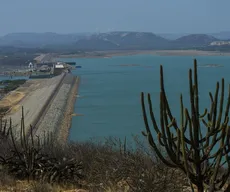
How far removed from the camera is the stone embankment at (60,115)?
25516mm

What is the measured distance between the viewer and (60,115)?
31.5 m

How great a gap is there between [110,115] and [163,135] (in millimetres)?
26494

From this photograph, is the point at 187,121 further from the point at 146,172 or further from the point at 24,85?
the point at 24,85

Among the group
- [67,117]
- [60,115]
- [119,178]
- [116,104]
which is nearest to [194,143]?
[119,178]

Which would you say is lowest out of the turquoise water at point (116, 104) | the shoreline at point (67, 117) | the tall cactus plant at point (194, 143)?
the shoreline at point (67, 117)

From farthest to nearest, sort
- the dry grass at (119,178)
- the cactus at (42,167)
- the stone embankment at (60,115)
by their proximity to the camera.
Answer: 1. the stone embankment at (60,115)
2. the cactus at (42,167)
3. the dry grass at (119,178)

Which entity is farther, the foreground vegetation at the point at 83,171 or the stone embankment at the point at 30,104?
the stone embankment at the point at 30,104

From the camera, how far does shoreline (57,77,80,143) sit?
80.4 feet

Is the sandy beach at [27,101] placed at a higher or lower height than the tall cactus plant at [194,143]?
lower

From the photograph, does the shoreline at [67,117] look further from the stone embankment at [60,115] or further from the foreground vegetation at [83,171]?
the foreground vegetation at [83,171]

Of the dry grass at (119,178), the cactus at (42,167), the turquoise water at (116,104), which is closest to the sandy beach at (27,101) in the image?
the turquoise water at (116,104)

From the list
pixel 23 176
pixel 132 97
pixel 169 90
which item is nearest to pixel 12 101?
pixel 132 97

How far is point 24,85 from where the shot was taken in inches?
2151

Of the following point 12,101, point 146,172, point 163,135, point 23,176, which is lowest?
point 12,101
